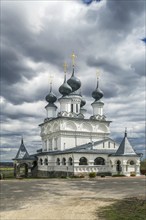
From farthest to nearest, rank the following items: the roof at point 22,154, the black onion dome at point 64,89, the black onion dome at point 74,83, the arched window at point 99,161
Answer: the black onion dome at point 74,83 → the black onion dome at point 64,89 → the roof at point 22,154 → the arched window at point 99,161

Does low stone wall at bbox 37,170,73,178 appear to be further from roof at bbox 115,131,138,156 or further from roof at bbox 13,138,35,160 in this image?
roof at bbox 115,131,138,156

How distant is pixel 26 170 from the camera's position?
1829 inches

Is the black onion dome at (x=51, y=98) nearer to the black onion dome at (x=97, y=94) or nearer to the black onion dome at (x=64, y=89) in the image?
the black onion dome at (x=64, y=89)

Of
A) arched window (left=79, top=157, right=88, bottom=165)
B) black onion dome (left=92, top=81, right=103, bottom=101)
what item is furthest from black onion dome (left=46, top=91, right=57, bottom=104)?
arched window (left=79, top=157, right=88, bottom=165)

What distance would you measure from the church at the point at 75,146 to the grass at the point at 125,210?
2287 centimetres

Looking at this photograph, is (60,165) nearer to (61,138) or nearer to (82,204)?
(61,138)

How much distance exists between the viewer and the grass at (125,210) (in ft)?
34.8

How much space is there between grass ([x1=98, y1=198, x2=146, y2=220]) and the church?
22869 millimetres

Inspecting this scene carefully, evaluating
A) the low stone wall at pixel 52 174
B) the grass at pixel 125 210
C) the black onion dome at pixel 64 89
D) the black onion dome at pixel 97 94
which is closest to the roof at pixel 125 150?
the low stone wall at pixel 52 174

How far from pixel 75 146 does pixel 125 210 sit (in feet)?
103

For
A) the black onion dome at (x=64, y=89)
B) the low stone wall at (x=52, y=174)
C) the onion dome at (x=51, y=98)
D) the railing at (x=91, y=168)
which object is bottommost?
the low stone wall at (x=52, y=174)

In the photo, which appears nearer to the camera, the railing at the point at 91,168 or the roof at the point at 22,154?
the railing at the point at 91,168

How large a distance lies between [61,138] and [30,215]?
31.3 m

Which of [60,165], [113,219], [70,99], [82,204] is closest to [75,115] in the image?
[70,99]
